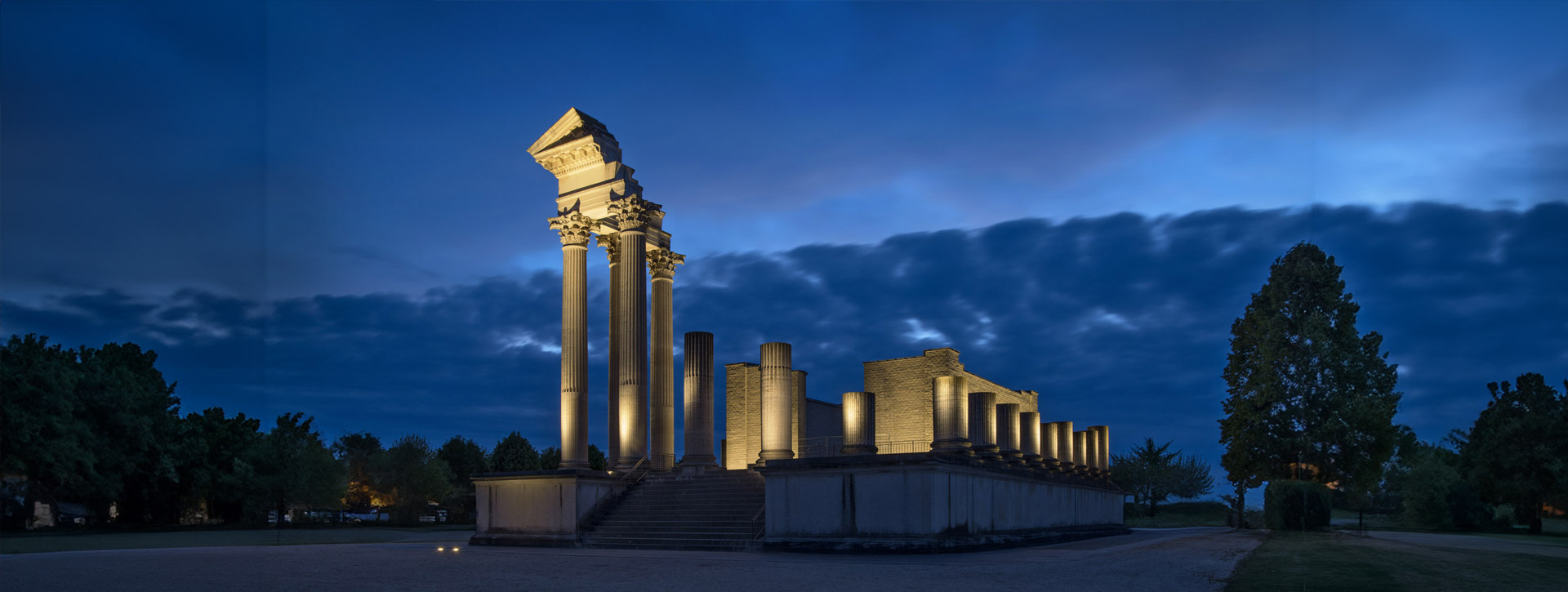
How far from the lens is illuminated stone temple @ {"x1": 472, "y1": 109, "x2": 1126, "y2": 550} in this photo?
71.9 feet

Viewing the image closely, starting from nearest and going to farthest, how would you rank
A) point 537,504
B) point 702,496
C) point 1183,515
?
point 537,504, point 702,496, point 1183,515

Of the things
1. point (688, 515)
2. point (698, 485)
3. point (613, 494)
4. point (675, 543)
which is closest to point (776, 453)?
point (698, 485)

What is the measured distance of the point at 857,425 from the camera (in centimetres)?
3594

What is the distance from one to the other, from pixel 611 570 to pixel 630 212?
16234 millimetres

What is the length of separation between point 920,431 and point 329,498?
3335 centimetres

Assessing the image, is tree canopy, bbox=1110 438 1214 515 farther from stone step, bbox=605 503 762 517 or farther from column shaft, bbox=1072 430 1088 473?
stone step, bbox=605 503 762 517

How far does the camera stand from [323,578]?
13898 millimetres

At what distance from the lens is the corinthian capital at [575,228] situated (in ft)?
100

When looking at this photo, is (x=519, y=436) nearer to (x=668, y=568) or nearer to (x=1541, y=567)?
(x=668, y=568)

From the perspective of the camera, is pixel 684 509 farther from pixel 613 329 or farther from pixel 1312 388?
pixel 1312 388

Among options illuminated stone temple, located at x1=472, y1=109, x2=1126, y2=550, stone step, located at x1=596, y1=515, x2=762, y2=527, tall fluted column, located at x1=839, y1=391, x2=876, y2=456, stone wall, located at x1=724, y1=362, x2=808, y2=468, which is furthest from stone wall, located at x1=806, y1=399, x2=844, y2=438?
stone step, located at x1=596, y1=515, x2=762, y2=527

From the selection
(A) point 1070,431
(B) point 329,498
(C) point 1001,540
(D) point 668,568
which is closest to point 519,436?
(B) point 329,498

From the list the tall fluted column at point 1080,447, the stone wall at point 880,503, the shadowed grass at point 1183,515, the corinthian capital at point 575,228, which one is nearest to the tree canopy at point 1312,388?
the tall fluted column at point 1080,447

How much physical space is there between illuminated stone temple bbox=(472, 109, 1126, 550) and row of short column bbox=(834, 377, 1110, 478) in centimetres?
7
